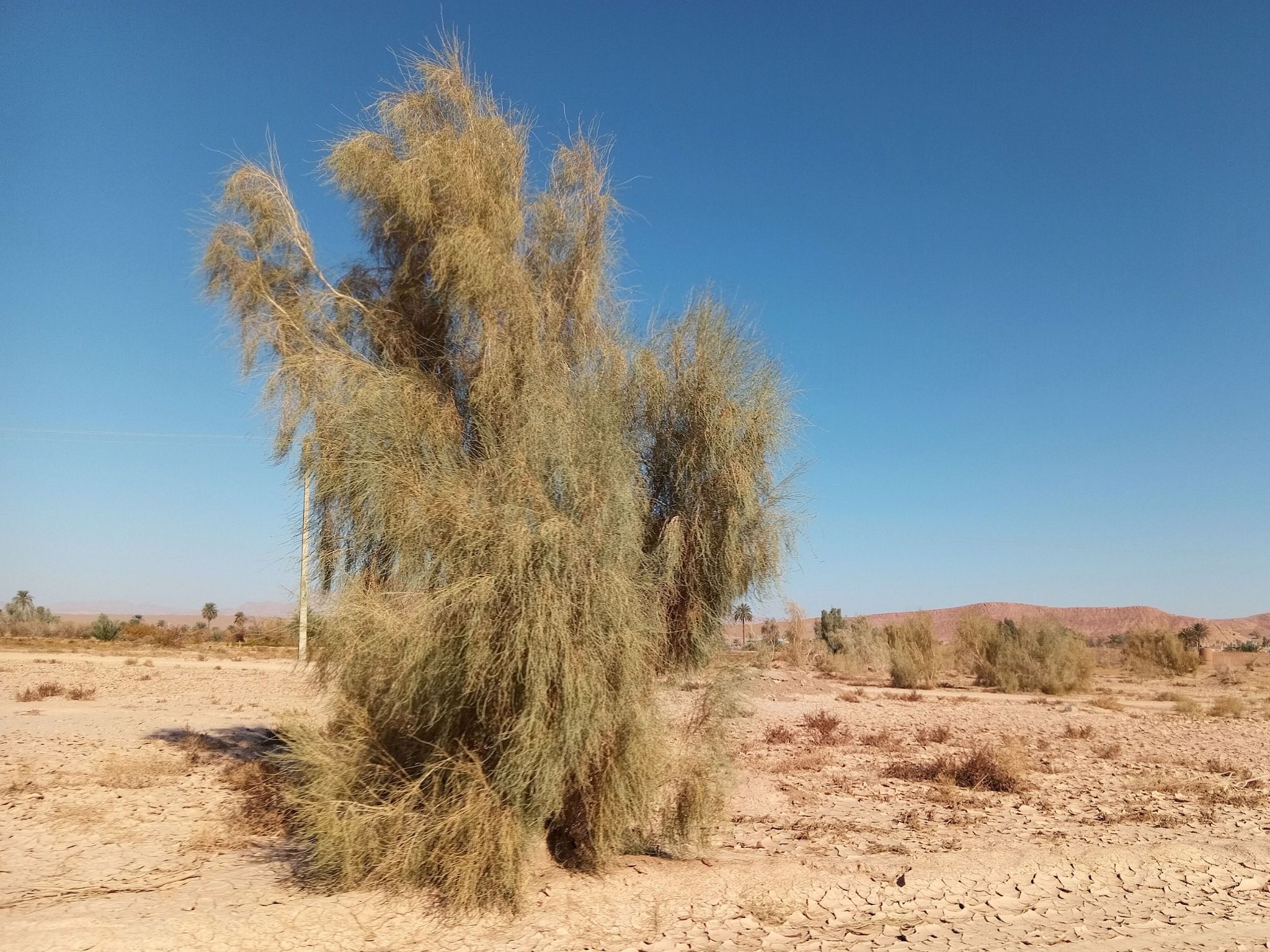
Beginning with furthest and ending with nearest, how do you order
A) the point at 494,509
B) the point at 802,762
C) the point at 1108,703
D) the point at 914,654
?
1. the point at 914,654
2. the point at 1108,703
3. the point at 802,762
4. the point at 494,509

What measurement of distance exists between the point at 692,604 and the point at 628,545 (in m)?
1.59

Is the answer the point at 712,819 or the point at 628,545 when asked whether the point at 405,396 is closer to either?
the point at 628,545

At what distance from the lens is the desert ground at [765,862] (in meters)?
6.91

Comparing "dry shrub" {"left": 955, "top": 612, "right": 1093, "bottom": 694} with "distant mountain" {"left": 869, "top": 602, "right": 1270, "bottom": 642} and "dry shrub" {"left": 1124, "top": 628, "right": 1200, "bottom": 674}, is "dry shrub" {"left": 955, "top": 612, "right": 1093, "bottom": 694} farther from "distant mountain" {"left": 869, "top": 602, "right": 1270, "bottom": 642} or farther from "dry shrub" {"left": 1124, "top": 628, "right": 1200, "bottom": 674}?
"distant mountain" {"left": 869, "top": 602, "right": 1270, "bottom": 642}

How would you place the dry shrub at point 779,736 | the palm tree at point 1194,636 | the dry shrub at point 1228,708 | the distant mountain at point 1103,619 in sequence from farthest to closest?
1. the distant mountain at point 1103,619
2. the palm tree at point 1194,636
3. the dry shrub at point 1228,708
4. the dry shrub at point 779,736

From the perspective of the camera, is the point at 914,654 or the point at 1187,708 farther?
the point at 914,654

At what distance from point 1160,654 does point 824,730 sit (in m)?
30.6

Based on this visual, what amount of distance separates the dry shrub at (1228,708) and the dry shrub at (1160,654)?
1524 cm

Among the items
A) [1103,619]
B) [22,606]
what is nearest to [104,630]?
[22,606]

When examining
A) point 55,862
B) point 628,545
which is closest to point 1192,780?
point 628,545

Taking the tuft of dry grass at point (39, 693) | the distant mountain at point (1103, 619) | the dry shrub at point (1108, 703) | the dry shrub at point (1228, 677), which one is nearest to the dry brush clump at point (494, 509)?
the tuft of dry grass at point (39, 693)

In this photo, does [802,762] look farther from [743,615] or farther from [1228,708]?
[1228,708]

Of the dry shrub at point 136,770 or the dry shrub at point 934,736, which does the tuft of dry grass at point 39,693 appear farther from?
the dry shrub at point 934,736

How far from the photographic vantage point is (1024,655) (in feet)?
113
